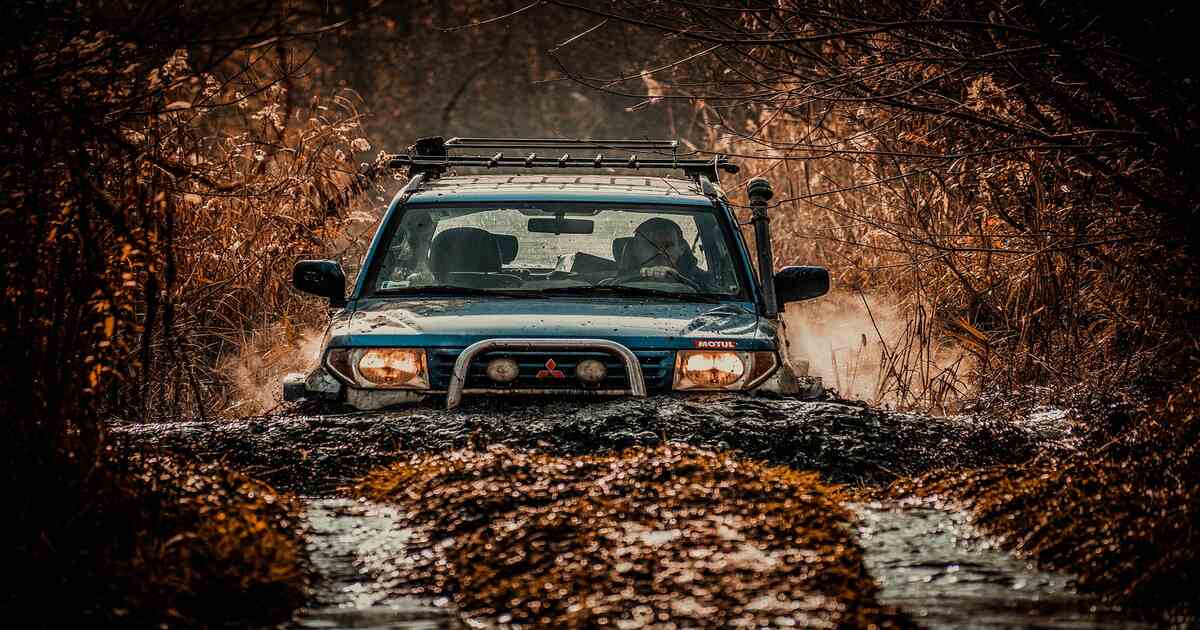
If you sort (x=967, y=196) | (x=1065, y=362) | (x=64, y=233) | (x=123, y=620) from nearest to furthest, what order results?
1. (x=123, y=620)
2. (x=64, y=233)
3. (x=1065, y=362)
4. (x=967, y=196)

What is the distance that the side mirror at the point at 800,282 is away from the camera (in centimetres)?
700

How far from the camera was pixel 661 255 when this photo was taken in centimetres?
729

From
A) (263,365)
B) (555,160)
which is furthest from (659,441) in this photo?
(263,365)

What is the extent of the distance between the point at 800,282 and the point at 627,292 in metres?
0.89

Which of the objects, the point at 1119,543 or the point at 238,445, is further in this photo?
the point at 238,445

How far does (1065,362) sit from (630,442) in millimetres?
3632

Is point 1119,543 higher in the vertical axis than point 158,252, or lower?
lower

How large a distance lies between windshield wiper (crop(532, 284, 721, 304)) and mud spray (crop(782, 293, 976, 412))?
1.98 feet

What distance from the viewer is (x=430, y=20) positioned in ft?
101

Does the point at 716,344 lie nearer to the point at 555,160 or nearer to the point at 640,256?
the point at 640,256

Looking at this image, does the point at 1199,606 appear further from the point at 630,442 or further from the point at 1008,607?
the point at 630,442

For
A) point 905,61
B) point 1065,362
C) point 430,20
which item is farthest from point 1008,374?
point 430,20

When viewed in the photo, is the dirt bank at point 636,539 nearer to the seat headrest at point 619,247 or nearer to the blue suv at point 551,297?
the blue suv at point 551,297

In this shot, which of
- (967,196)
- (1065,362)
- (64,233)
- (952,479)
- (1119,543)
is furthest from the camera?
(967,196)
